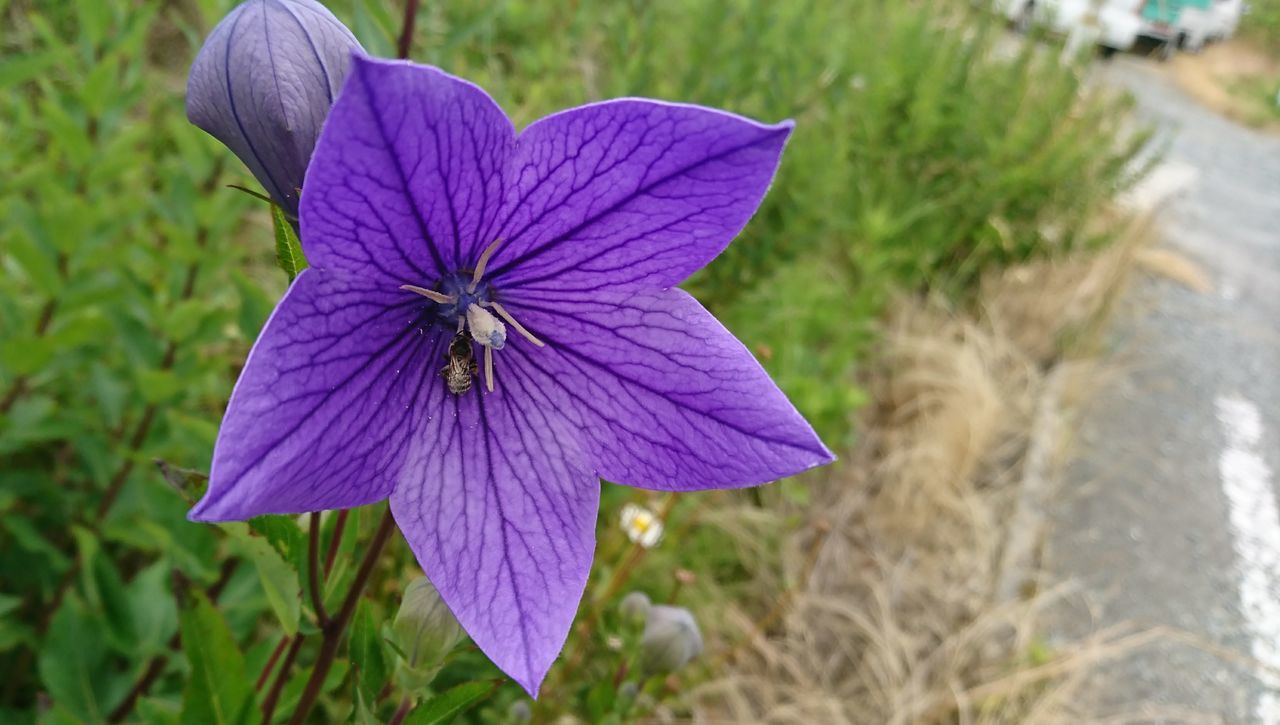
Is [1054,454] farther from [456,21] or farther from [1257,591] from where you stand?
[456,21]

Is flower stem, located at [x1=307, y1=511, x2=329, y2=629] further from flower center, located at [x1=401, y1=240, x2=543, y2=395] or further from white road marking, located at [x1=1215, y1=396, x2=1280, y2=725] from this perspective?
white road marking, located at [x1=1215, y1=396, x2=1280, y2=725]

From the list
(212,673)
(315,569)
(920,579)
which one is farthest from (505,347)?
(920,579)

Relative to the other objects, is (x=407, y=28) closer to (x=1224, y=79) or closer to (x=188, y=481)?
(x=188, y=481)

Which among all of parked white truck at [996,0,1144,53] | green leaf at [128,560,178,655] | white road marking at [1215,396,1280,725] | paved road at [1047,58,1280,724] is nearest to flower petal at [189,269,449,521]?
green leaf at [128,560,178,655]

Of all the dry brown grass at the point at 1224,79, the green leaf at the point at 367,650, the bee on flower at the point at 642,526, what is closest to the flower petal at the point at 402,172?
the green leaf at the point at 367,650

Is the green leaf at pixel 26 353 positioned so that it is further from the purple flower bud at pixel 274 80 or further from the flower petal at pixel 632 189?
the flower petal at pixel 632 189

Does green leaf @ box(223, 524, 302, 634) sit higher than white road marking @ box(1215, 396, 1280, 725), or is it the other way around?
green leaf @ box(223, 524, 302, 634)

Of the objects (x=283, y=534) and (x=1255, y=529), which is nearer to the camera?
(x=283, y=534)
